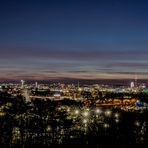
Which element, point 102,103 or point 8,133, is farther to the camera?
point 102,103

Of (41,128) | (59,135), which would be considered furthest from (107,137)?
(41,128)

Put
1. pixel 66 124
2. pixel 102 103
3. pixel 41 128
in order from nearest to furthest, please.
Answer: pixel 41 128 → pixel 66 124 → pixel 102 103

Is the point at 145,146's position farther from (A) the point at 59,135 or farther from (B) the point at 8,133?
(B) the point at 8,133

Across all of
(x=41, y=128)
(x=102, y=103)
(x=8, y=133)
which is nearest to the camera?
(x=8, y=133)

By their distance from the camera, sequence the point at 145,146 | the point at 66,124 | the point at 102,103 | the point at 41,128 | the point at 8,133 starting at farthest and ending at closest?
the point at 102,103 < the point at 66,124 < the point at 41,128 < the point at 8,133 < the point at 145,146

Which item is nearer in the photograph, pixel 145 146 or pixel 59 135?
pixel 145 146

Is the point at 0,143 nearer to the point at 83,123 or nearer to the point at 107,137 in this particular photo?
the point at 107,137

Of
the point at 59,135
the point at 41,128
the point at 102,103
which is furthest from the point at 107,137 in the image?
the point at 102,103

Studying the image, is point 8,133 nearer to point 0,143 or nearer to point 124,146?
point 0,143

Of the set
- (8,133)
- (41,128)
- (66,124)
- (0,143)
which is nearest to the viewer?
(0,143)
